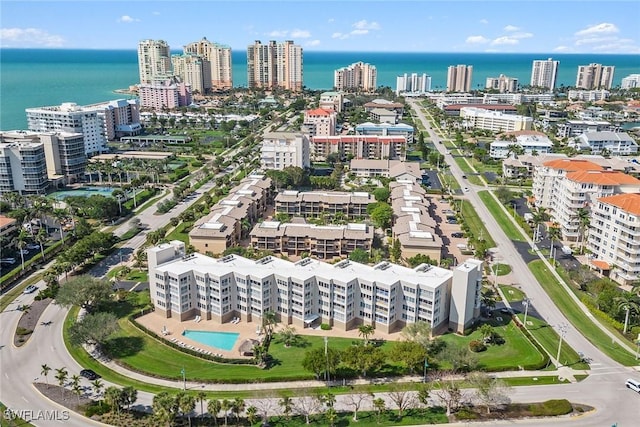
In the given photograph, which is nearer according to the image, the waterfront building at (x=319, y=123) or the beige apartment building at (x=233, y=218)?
the beige apartment building at (x=233, y=218)

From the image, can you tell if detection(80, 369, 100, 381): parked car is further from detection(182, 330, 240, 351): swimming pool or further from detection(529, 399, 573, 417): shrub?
detection(529, 399, 573, 417): shrub

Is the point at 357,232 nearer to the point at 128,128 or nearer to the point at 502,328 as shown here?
the point at 502,328

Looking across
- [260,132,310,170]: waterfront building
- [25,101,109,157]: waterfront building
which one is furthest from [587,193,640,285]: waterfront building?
[25,101,109,157]: waterfront building

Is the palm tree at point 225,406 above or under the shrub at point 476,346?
above

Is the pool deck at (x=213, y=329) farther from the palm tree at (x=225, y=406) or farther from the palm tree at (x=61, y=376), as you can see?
the palm tree at (x=225, y=406)

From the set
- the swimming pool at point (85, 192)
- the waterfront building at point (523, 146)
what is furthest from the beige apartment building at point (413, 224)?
the swimming pool at point (85, 192)
